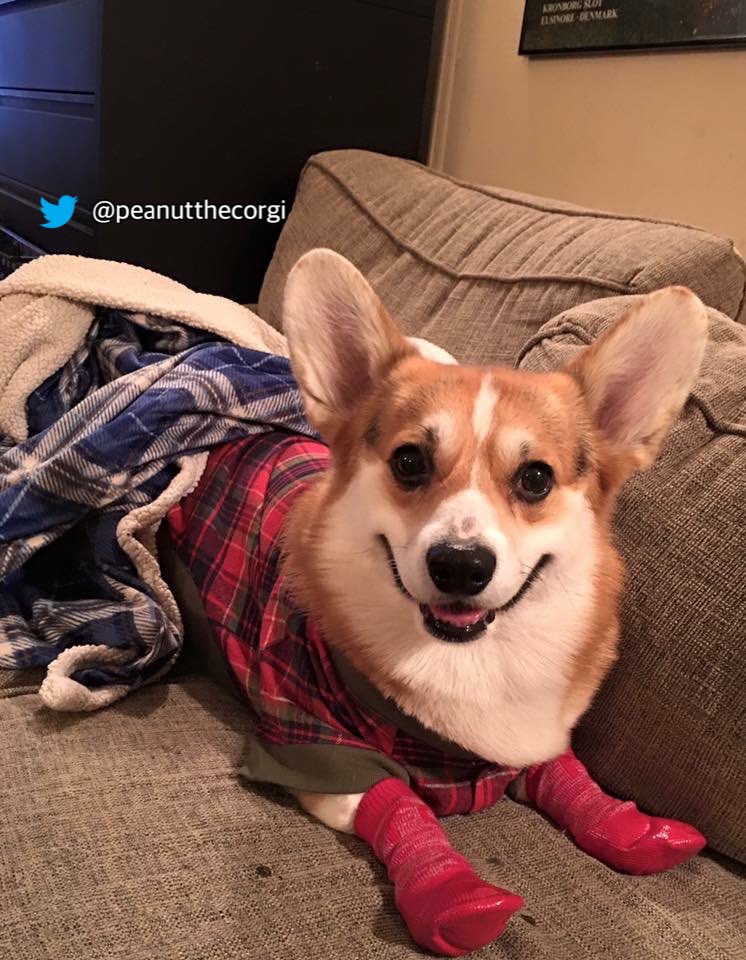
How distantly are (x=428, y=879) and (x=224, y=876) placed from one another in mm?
196

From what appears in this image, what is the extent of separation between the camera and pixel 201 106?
6.72 feet

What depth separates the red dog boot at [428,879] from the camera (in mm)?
756

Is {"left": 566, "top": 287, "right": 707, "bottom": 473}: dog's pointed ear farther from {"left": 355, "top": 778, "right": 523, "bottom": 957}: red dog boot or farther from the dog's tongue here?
{"left": 355, "top": 778, "right": 523, "bottom": 957}: red dog boot

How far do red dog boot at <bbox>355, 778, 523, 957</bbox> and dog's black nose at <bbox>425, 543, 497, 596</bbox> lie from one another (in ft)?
0.84

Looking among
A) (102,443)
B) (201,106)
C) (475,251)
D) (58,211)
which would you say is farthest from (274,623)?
(58,211)

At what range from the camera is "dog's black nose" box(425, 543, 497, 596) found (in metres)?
0.78

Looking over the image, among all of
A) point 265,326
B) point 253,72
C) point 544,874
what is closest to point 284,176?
point 253,72

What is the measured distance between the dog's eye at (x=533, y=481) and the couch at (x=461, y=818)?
180mm

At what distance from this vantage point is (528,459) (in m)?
0.90

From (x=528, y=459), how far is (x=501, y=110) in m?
1.68

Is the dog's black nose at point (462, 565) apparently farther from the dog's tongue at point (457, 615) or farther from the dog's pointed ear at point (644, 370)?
the dog's pointed ear at point (644, 370)

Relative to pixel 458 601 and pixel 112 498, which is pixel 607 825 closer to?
pixel 458 601

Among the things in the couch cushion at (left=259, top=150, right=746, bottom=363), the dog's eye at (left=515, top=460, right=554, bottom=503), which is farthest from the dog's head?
the couch cushion at (left=259, top=150, right=746, bottom=363)

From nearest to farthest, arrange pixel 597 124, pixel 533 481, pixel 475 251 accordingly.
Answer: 1. pixel 533 481
2. pixel 475 251
3. pixel 597 124
